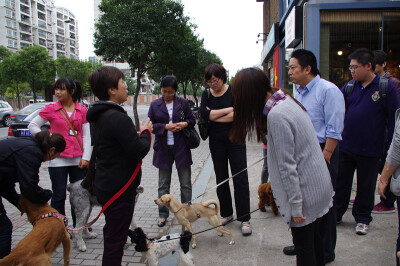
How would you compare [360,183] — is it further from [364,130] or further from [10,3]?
[10,3]

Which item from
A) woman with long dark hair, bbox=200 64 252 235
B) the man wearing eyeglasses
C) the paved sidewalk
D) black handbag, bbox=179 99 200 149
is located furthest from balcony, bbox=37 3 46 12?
the man wearing eyeglasses

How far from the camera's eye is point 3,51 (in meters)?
45.7

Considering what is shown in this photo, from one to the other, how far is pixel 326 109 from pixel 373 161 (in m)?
1.11

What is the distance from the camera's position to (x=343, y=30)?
887 cm

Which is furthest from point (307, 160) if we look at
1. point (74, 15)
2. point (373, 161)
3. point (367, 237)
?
point (74, 15)

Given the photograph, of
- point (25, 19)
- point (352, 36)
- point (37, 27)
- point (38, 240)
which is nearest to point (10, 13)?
point (25, 19)

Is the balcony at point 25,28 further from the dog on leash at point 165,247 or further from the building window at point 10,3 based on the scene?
the dog on leash at point 165,247

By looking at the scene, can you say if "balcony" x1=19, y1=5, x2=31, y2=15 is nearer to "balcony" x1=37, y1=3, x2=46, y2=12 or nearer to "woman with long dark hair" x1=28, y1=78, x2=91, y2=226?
"balcony" x1=37, y1=3, x2=46, y2=12

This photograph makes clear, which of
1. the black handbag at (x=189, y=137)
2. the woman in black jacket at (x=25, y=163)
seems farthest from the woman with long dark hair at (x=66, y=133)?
the black handbag at (x=189, y=137)

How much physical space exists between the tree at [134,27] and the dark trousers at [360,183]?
1178cm

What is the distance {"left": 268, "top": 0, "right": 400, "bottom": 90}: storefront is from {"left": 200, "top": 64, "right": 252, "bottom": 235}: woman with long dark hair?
5.20 m

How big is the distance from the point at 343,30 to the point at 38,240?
921 centimetres

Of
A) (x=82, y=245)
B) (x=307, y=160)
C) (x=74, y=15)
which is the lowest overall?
(x=82, y=245)

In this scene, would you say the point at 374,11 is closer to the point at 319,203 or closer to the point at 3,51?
the point at 319,203
